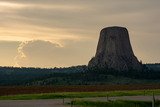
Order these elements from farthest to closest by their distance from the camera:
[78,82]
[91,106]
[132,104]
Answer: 1. [78,82]
2. [132,104]
3. [91,106]

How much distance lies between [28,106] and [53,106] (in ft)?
9.45

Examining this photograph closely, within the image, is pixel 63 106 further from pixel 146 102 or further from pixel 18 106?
pixel 146 102

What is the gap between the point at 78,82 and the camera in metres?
199

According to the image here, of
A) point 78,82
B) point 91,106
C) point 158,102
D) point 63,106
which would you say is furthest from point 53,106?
point 78,82

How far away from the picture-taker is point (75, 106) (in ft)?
162

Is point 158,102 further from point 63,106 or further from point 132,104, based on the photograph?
point 63,106

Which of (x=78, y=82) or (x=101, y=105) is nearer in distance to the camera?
(x=101, y=105)

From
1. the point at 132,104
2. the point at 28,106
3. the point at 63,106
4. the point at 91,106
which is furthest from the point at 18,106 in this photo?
the point at 132,104

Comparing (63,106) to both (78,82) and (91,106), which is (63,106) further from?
(78,82)

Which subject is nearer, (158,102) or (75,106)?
(75,106)

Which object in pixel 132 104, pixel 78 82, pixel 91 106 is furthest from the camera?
pixel 78 82

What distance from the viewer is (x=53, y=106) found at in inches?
2009

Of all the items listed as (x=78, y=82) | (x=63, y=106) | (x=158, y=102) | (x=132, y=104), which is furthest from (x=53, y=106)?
(x=78, y=82)

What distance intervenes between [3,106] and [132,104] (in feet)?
48.5
